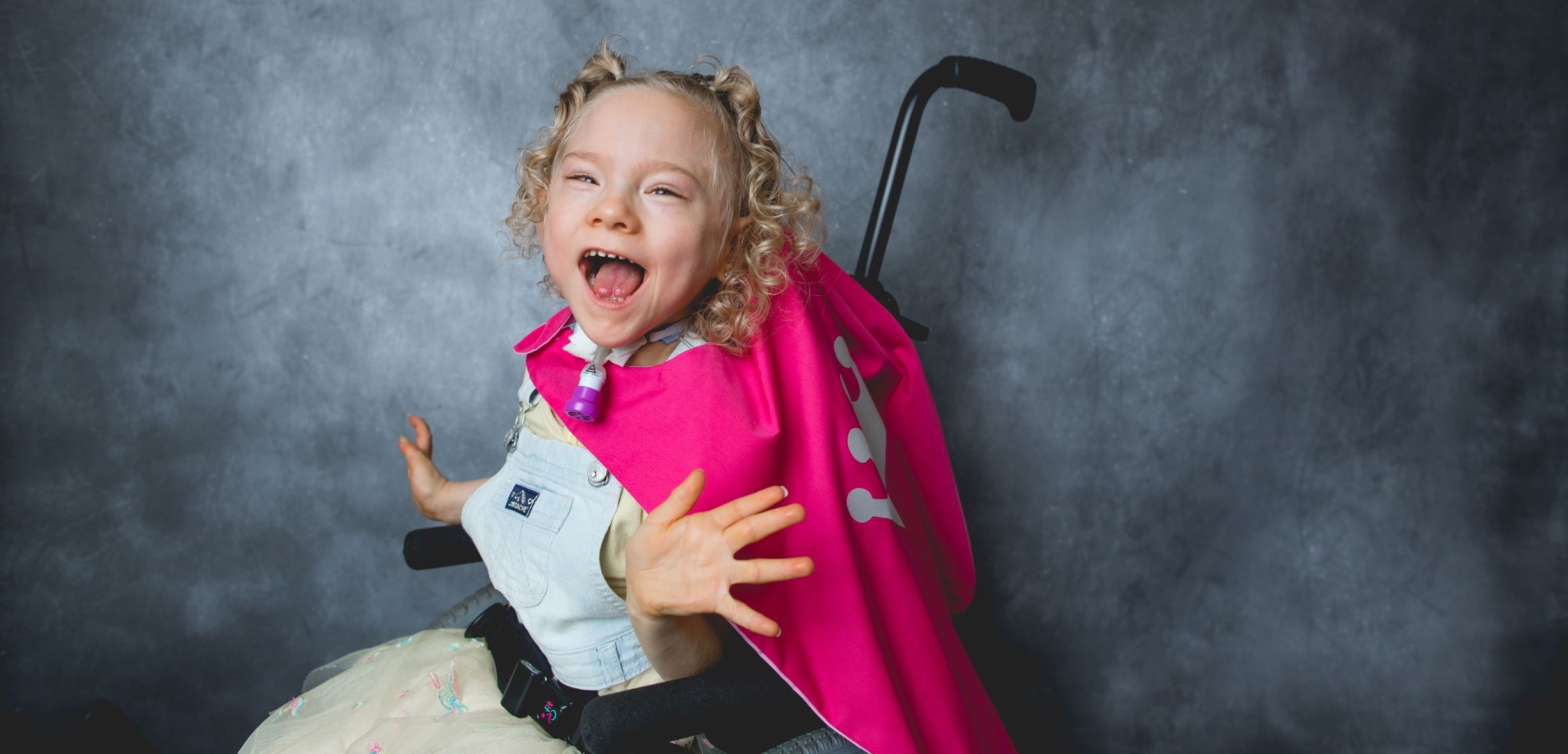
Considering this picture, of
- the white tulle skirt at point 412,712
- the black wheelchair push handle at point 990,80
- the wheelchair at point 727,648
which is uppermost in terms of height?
the black wheelchair push handle at point 990,80

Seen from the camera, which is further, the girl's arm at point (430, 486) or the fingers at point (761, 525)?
the girl's arm at point (430, 486)

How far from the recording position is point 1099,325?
173 centimetres

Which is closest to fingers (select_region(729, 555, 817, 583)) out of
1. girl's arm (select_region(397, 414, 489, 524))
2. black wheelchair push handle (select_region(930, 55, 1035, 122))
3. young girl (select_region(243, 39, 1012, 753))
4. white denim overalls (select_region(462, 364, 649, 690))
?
young girl (select_region(243, 39, 1012, 753))

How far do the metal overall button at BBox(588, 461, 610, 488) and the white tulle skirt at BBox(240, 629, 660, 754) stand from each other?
0.22 m

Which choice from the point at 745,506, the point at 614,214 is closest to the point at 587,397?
the point at 614,214

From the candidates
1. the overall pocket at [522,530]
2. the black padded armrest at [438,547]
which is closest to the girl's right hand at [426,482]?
the black padded armrest at [438,547]

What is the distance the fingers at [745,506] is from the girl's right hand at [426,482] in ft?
2.24

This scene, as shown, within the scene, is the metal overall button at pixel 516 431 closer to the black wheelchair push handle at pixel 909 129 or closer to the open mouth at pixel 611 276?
the open mouth at pixel 611 276

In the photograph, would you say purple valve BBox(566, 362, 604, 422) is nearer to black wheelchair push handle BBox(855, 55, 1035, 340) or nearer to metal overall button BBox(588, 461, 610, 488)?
metal overall button BBox(588, 461, 610, 488)

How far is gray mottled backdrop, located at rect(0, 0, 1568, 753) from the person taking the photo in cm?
166

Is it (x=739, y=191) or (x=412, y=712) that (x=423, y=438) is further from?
(x=739, y=191)

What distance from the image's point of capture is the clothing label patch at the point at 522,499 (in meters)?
1.08

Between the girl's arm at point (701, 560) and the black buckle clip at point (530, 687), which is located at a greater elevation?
the girl's arm at point (701, 560)

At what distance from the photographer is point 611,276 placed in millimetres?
1037
